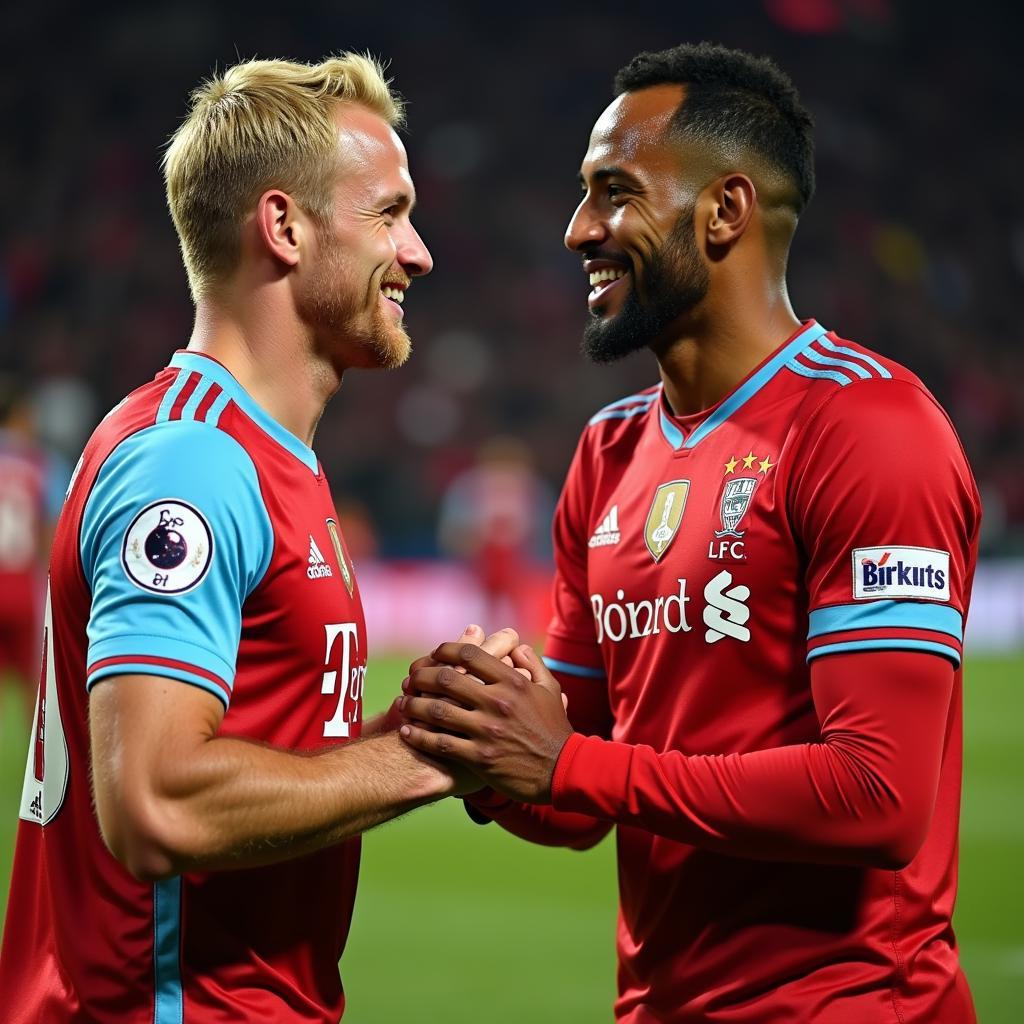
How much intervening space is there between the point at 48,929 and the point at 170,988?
24 cm

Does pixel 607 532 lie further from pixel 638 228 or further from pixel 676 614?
pixel 638 228

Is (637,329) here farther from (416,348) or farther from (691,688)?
(416,348)

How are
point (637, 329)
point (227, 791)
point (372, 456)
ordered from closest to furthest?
point (227, 791), point (637, 329), point (372, 456)

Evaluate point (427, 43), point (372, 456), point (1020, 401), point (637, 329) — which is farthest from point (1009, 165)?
point (637, 329)

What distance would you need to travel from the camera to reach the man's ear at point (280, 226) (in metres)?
2.37

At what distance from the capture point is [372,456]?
17.9 metres

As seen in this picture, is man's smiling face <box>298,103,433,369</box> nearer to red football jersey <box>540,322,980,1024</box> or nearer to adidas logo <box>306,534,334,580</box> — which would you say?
adidas logo <box>306,534,334,580</box>

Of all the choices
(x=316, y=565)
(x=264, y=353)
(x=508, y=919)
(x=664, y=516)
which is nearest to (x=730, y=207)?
(x=664, y=516)

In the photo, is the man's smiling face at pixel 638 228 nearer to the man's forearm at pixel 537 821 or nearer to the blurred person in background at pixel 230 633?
the blurred person in background at pixel 230 633

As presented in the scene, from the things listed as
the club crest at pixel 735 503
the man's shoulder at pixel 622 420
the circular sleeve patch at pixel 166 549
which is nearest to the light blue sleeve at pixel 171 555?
the circular sleeve patch at pixel 166 549

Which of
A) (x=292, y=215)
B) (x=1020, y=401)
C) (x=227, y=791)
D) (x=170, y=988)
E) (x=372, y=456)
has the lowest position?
(x=170, y=988)

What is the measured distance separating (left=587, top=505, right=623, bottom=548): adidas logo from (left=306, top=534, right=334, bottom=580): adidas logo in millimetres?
710

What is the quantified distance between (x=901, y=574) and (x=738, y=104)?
1.05m

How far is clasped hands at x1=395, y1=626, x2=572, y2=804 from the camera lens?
91.6 inches
